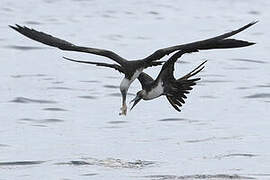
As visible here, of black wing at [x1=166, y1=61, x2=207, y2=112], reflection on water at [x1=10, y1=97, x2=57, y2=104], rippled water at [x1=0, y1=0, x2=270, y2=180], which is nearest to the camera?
black wing at [x1=166, y1=61, x2=207, y2=112]

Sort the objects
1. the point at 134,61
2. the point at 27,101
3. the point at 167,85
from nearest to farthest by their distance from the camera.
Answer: the point at 134,61 → the point at 167,85 → the point at 27,101

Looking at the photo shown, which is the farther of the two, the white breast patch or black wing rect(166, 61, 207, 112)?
black wing rect(166, 61, 207, 112)

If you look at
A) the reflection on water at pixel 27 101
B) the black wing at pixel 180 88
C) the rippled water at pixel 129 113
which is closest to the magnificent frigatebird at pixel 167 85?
the black wing at pixel 180 88

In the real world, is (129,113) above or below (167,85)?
below

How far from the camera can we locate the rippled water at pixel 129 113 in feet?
40.4

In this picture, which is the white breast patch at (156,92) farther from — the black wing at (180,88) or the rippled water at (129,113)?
the rippled water at (129,113)

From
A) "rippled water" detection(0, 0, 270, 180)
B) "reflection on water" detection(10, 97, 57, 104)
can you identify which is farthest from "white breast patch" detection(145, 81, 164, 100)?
"reflection on water" detection(10, 97, 57, 104)

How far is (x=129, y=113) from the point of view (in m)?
15.8

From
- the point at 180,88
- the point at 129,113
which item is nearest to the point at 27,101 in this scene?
the point at 129,113

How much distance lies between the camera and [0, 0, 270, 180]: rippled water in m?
12.3

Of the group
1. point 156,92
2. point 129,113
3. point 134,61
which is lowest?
point 129,113

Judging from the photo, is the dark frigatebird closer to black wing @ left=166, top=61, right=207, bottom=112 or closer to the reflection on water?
black wing @ left=166, top=61, right=207, bottom=112

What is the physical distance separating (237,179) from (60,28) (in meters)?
12.8

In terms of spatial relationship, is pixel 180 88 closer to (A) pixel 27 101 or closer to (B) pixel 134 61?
(B) pixel 134 61
